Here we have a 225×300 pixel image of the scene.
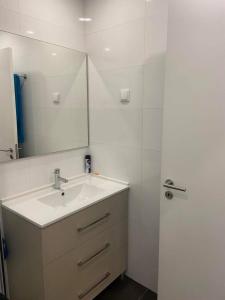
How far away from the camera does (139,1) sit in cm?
158

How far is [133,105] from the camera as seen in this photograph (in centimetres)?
172

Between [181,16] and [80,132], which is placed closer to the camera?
[181,16]

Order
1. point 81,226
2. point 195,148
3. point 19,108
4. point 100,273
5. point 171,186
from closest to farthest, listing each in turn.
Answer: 1. point 195,148
2. point 171,186
3. point 81,226
4. point 19,108
5. point 100,273

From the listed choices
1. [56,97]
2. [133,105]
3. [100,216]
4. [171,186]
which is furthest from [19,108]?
[171,186]

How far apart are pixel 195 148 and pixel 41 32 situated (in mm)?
1351

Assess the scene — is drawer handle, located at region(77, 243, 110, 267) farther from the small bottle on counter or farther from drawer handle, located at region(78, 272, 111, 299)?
the small bottle on counter

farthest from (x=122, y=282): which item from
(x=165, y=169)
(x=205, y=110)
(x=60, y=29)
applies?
(x=60, y=29)

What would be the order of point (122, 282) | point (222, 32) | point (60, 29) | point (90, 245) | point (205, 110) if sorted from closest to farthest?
point (222, 32), point (205, 110), point (90, 245), point (60, 29), point (122, 282)

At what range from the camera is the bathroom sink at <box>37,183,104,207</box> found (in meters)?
1.68

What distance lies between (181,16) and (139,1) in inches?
20.4

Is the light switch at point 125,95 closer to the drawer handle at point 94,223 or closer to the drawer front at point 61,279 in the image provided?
the drawer handle at point 94,223

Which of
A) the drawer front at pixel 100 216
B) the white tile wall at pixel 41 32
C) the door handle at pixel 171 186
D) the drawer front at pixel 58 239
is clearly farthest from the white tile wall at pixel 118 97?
the drawer front at pixel 58 239

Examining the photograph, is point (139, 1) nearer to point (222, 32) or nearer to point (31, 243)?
point (222, 32)

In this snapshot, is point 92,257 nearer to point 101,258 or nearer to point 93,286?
point 101,258
